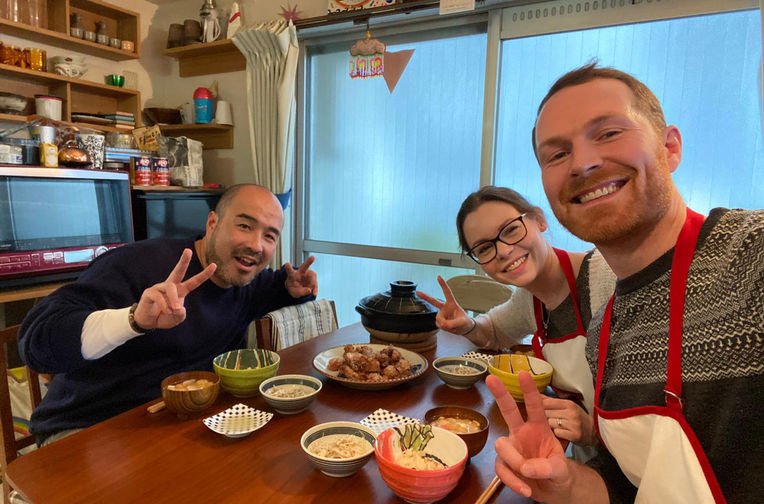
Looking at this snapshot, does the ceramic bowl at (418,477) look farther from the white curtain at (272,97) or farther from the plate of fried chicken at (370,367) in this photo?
the white curtain at (272,97)

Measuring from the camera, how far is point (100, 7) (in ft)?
11.0

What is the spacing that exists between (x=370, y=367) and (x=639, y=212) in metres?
0.84

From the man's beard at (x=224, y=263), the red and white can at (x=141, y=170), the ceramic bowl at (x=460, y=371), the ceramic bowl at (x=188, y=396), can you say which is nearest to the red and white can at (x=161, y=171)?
the red and white can at (x=141, y=170)

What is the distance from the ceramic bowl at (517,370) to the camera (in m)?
1.25

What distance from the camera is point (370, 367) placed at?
4.47 ft

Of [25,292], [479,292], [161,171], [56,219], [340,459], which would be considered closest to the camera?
[340,459]

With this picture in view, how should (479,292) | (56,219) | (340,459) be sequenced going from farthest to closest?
1. (56,219)
2. (479,292)
3. (340,459)

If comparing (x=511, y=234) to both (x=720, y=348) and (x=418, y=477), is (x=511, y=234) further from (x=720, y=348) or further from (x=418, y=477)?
(x=418, y=477)

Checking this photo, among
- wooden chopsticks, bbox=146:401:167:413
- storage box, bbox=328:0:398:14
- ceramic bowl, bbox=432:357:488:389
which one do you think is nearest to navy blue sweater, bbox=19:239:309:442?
wooden chopsticks, bbox=146:401:167:413

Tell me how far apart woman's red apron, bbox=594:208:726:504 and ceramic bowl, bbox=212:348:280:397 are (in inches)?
32.8

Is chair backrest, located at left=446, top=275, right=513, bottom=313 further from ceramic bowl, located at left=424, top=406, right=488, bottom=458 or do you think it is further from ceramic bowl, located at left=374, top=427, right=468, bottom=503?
ceramic bowl, located at left=374, top=427, right=468, bottom=503

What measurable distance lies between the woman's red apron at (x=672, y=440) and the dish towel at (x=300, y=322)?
4.21 ft

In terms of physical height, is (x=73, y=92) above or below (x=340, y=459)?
above

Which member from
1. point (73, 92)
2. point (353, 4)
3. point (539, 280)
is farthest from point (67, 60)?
point (539, 280)
